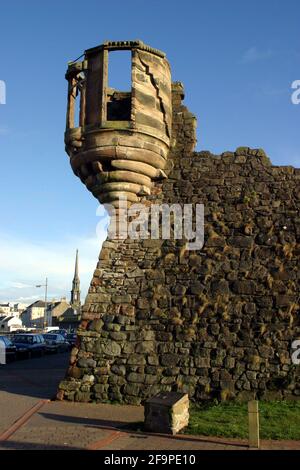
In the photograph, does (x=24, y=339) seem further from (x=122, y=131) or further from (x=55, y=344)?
(x=122, y=131)

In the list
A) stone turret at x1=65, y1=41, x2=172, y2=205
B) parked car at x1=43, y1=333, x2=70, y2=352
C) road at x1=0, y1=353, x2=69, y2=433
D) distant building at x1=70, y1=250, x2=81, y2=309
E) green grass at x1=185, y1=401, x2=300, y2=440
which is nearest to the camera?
green grass at x1=185, y1=401, x2=300, y2=440

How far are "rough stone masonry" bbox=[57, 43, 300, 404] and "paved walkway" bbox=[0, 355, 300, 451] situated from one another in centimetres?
85

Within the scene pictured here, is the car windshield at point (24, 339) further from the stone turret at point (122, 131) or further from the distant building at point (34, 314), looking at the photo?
the distant building at point (34, 314)

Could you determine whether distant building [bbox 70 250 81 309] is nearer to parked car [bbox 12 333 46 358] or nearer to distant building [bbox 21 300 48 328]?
distant building [bbox 21 300 48 328]

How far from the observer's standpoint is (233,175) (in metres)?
12.2

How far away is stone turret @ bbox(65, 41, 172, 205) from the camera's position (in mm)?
11758

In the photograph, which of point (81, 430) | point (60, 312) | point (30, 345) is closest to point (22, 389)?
point (81, 430)

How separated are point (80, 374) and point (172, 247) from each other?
3794 millimetres

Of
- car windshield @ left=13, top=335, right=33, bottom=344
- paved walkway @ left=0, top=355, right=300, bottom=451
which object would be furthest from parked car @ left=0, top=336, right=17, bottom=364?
paved walkway @ left=0, top=355, right=300, bottom=451

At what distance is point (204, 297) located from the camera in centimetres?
1138

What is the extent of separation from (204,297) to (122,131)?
14.7ft

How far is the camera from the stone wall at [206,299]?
1066 cm
